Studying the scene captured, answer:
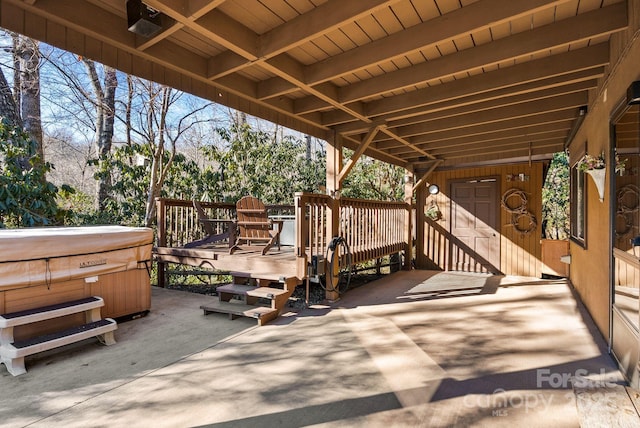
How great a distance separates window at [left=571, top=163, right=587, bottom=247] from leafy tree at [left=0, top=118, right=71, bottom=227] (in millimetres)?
7187

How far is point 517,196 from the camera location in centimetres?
705

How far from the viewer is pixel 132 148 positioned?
664 centimetres

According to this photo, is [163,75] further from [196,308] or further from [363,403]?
[363,403]

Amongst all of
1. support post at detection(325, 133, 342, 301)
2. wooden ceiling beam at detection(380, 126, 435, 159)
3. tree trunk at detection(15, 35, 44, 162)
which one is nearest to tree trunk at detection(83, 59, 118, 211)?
tree trunk at detection(15, 35, 44, 162)

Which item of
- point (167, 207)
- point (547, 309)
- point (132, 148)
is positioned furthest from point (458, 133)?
point (132, 148)

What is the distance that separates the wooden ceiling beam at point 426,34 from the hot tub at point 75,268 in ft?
9.23

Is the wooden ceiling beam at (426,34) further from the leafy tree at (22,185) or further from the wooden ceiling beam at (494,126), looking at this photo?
the leafy tree at (22,185)

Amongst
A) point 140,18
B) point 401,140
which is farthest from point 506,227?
point 140,18

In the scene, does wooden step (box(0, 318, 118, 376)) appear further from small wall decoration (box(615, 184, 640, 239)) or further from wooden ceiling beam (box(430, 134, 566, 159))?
wooden ceiling beam (box(430, 134, 566, 159))

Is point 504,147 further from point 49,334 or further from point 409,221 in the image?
point 49,334

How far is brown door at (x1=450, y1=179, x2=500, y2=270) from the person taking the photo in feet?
24.0

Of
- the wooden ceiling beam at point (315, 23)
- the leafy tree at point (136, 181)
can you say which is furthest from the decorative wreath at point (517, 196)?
the leafy tree at point (136, 181)

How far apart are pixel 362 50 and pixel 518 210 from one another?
5.48m

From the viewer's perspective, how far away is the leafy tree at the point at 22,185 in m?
4.55
